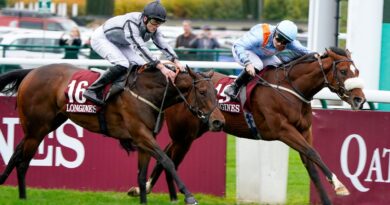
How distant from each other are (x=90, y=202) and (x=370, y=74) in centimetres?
557

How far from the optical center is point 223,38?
2956 cm

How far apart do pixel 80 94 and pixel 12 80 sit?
3.00 ft

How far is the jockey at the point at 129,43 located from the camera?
952 centimetres

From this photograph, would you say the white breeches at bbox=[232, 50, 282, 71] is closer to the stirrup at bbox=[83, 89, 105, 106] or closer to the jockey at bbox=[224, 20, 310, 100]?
the jockey at bbox=[224, 20, 310, 100]

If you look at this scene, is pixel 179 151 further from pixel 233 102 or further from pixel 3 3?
pixel 3 3

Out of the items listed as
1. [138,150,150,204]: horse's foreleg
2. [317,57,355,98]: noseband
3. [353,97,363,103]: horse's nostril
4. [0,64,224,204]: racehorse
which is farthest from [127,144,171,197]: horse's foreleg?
[353,97,363,103]: horse's nostril

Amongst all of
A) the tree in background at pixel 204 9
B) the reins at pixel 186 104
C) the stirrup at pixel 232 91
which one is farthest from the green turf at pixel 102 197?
the tree in background at pixel 204 9

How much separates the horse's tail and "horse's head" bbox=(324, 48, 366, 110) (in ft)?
9.71

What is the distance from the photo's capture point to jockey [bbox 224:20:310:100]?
9.97m

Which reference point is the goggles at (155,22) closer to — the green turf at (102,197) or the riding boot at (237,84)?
the riding boot at (237,84)

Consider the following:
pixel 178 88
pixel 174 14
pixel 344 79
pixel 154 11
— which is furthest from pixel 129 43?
pixel 174 14

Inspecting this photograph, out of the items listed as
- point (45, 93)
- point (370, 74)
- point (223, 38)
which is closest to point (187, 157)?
point (45, 93)

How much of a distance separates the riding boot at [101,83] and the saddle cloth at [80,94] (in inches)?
2.1

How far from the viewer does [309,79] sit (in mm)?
9867
